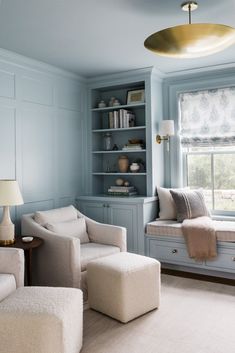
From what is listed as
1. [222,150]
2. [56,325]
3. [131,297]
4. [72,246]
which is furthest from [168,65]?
[56,325]

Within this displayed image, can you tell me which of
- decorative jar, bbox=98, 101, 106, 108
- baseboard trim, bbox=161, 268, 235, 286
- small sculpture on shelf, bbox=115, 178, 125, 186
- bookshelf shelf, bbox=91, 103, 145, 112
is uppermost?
decorative jar, bbox=98, 101, 106, 108

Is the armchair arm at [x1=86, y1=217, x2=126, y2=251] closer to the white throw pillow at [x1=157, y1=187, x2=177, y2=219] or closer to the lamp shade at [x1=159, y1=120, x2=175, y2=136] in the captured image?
the white throw pillow at [x1=157, y1=187, x2=177, y2=219]

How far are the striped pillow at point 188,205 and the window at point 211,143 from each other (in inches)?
15.2

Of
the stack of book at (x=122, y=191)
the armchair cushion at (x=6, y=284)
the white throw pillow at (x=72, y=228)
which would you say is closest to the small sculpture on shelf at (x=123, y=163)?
the stack of book at (x=122, y=191)

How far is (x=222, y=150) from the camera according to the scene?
4.37 metres

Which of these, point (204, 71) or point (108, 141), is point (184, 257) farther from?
point (204, 71)

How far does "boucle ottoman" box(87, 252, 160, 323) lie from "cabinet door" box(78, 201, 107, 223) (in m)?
1.39

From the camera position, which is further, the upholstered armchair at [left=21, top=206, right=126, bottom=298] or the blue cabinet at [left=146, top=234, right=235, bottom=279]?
the blue cabinet at [left=146, top=234, right=235, bottom=279]

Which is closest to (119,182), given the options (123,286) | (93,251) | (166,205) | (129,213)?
(129,213)

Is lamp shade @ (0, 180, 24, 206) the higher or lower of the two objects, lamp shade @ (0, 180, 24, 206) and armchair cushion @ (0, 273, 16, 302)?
the higher

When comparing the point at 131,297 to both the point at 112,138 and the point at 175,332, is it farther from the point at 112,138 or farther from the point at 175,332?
the point at 112,138

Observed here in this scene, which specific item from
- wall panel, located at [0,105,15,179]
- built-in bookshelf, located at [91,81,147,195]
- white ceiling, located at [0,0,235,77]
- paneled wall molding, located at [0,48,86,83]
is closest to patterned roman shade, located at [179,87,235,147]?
white ceiling, located at [0,0,235,77]

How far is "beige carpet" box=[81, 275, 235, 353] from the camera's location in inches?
93.5

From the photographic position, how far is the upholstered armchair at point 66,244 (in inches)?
121
